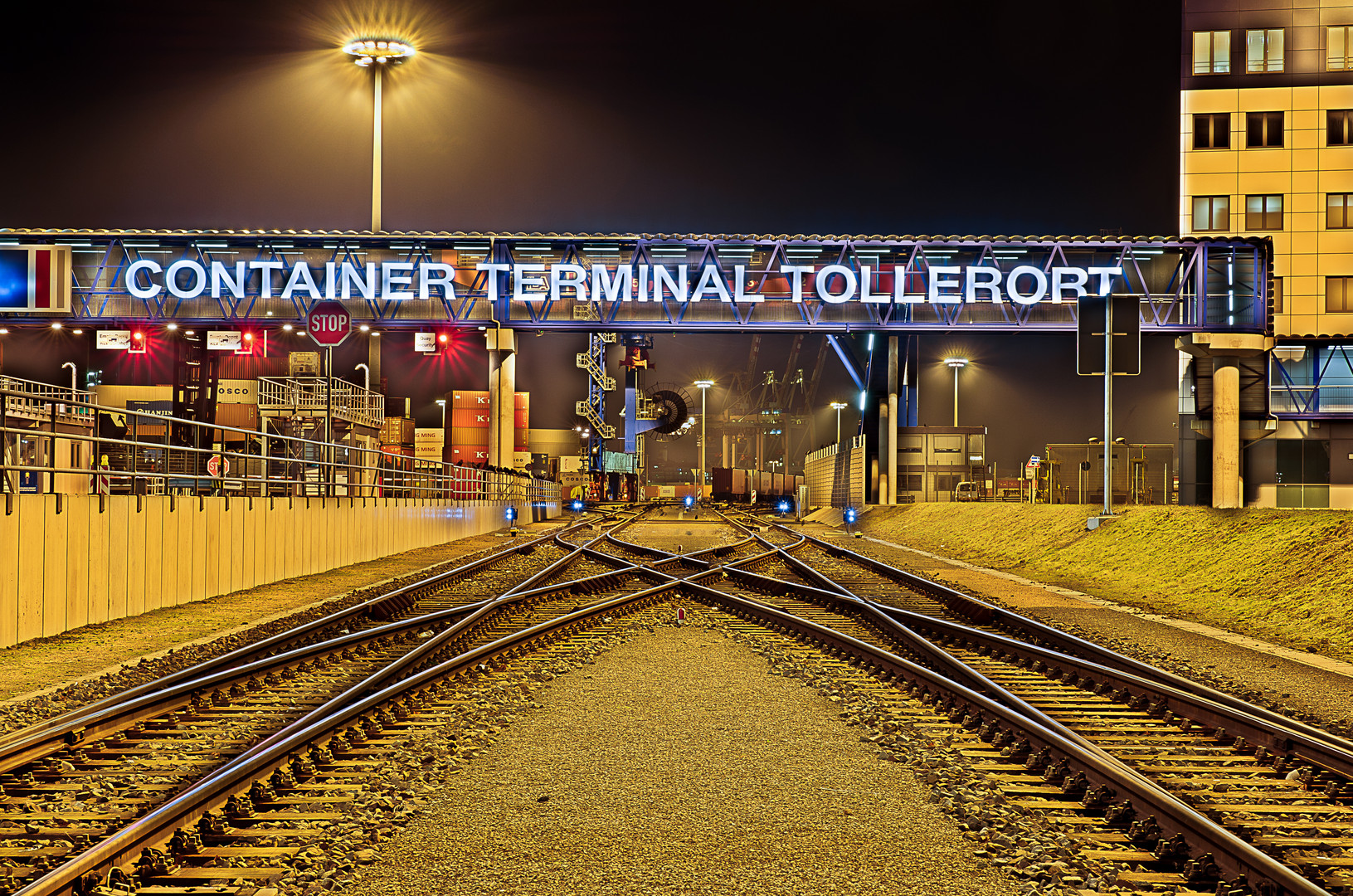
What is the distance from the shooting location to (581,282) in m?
39.8

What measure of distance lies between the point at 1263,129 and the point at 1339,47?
478 cm

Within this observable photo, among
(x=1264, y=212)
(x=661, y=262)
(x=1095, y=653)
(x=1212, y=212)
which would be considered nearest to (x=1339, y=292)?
(x=1264, y=212)

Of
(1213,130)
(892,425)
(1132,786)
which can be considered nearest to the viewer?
(1132,786)

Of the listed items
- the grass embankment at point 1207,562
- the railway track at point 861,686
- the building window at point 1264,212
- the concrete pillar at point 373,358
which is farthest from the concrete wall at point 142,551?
the building window at point 1264,212

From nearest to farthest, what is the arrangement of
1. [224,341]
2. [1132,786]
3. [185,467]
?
[1132,786] < [185,467] < [224,341]

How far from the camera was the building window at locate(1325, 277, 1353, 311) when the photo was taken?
48.3 m

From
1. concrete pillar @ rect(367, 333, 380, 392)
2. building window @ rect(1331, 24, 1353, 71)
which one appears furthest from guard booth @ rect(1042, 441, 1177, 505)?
concrete pillar @ rect(367, 333, 380, 392)

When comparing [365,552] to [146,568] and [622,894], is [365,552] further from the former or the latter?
[622,894]

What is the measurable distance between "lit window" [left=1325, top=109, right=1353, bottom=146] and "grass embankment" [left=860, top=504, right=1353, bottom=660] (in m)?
31.9

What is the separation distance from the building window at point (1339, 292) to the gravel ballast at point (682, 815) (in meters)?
50.4

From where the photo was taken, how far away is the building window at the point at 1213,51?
49188mm

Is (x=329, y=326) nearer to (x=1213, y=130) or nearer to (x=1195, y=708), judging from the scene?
(x=1195, y=708)

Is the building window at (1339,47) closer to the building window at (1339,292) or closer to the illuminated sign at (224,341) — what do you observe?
the building window at (1339,292)

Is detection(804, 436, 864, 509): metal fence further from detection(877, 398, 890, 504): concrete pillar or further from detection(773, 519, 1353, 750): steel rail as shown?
detection(773, 519, 1353, 750): steel rail
